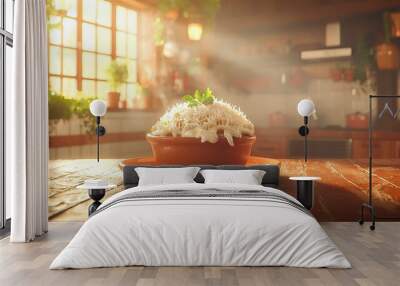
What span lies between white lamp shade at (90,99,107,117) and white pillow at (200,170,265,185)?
1.34 meters

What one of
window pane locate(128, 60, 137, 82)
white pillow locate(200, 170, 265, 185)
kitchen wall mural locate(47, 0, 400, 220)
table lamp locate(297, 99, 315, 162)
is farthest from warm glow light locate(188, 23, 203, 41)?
white pillow locate(200, 170, 265, 185)

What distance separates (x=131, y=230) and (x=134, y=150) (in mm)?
2437

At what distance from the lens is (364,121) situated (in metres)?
6.50

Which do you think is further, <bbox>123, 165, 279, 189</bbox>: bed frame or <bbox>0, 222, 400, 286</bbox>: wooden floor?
<bbox>123, 165, 279, 189</bbox>: bed frame

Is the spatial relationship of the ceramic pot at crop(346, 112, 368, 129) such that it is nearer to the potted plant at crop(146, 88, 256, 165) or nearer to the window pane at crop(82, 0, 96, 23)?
the potted plant at crop(146, 88, 256, 165)

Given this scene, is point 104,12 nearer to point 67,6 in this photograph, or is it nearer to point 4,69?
point 67,6

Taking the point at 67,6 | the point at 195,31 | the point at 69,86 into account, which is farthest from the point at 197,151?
the point at 67,6

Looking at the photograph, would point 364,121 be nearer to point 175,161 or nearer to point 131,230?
point 175,161

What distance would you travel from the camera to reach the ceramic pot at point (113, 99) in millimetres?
6641

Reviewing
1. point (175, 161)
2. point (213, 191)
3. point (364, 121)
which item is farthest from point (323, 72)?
point (213, 191)

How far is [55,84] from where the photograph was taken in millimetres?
6551

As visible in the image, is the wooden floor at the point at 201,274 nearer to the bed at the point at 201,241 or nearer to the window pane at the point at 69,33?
the bed at the point at 201,241

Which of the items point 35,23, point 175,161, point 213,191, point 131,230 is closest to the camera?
point 131,230

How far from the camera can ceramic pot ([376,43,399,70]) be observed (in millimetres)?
6449
